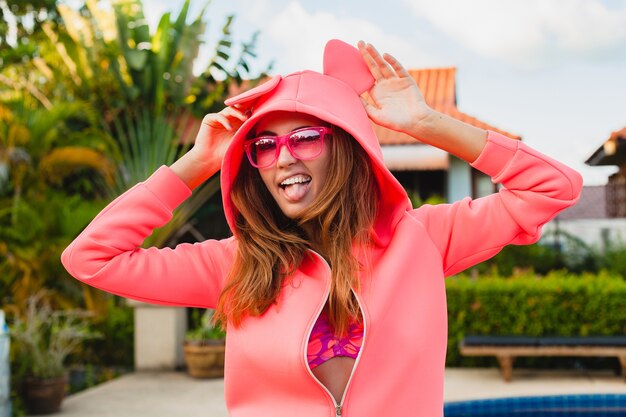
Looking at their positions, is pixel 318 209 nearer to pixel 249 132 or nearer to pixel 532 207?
pixel 249 132

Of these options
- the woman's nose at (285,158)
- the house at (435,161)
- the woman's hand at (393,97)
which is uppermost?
the house at (435,161)

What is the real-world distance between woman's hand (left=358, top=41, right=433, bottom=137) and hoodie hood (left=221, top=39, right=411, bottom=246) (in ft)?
0.13

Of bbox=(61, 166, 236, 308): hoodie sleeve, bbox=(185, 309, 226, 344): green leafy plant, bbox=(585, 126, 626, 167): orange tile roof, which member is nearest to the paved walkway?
bbox=(185, 309, 226, 344): green leafy plant

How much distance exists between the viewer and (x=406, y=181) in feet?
52.6

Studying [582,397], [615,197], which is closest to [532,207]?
[582,397]

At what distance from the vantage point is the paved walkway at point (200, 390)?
7059mm

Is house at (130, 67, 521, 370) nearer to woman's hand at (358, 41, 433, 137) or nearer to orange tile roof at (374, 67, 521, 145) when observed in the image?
orange tile roof at (374, 67, 521, 145)

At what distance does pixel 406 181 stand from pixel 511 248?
3.12 meters

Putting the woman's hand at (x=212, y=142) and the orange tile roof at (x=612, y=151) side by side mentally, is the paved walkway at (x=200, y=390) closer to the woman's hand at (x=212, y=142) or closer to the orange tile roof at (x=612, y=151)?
the woman's hand at (x=212, y=142)

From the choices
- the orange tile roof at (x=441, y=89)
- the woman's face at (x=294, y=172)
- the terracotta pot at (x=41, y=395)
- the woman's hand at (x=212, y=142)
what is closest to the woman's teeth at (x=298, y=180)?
the woman's face at (x=294, y=172)

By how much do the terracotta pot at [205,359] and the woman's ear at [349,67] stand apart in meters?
6.94

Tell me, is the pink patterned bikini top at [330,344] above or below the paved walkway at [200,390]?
above

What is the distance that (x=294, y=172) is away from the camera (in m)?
1.85

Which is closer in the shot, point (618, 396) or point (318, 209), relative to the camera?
point (318, 209)
